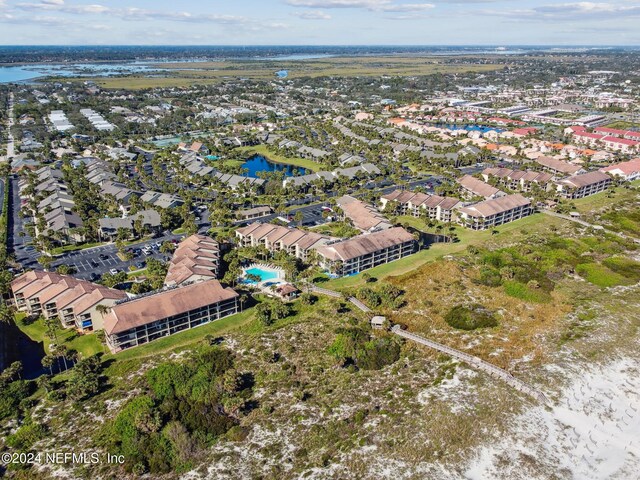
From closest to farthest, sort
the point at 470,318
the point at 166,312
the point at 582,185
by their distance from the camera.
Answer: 1. the point at 166,312
2. the point at 470,318
3. the point at 582,185

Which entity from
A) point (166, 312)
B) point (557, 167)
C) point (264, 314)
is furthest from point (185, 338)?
point (557, 167)

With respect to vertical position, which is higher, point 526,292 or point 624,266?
point 624,266

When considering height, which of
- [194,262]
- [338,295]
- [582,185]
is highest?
[582,185]

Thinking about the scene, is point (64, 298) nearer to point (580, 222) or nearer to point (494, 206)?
point (494, 206)

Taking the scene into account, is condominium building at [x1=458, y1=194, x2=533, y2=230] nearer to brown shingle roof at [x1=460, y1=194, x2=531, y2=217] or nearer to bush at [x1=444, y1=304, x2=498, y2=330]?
brown shingle roof at [x1=460, y1=194, x2=531, y2=217]

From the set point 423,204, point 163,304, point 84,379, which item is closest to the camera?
point 84,379

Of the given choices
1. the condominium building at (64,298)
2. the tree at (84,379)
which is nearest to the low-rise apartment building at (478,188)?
the condominium building at (64,298)

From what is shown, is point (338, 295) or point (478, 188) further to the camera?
point (478, 188)
